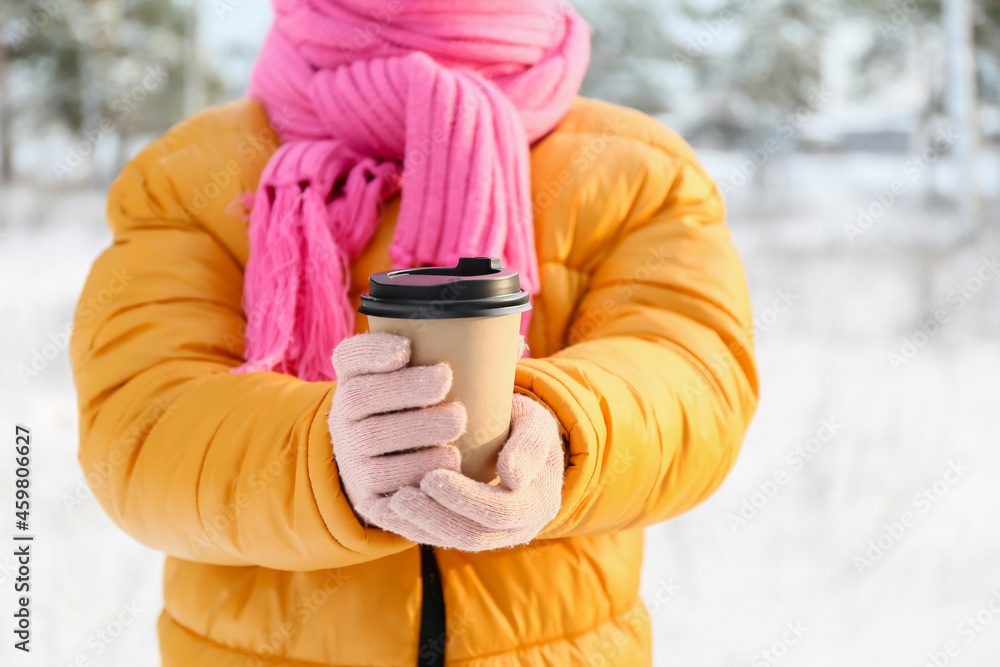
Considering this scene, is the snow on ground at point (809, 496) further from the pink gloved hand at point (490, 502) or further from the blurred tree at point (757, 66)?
the blurred tree at point (757, 66)

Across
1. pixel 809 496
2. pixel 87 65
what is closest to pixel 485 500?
pixel 809 496

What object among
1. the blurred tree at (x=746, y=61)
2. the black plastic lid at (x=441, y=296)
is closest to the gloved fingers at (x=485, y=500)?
the black plastic lid at (x=441, y=296)

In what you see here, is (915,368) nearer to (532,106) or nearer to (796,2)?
(532,106)

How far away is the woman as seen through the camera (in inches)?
36.3

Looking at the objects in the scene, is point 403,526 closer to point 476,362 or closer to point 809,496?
point 476,362

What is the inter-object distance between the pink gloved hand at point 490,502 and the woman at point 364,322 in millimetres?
131

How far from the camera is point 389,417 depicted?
0.65 meters

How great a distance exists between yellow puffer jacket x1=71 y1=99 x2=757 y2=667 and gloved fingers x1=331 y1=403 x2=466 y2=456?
5.4 inches

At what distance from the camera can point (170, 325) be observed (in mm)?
1032

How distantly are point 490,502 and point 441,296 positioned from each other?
0.18 meters

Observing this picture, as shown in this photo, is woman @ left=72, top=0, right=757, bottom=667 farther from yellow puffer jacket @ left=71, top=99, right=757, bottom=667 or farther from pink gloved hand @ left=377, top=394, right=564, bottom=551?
pink gloved hand @ left=377, top=394, right=564, bottom=551

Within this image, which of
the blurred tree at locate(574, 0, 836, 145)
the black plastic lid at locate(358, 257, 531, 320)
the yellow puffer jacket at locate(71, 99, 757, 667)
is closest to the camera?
the black plastic lid at locate(358, 257, 531, 320)

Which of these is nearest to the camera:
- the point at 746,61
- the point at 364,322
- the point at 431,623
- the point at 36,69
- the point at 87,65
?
the point at 431,623

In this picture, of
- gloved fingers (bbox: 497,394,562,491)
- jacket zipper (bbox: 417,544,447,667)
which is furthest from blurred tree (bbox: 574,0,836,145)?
gloved fingers (bbox: 497,394,562,491)
